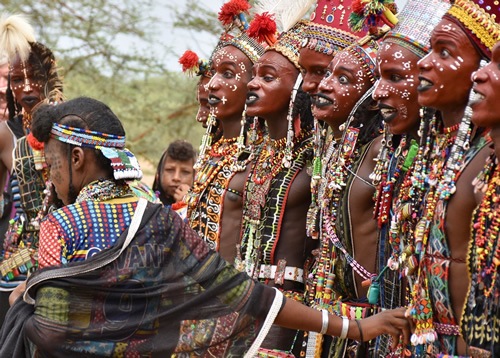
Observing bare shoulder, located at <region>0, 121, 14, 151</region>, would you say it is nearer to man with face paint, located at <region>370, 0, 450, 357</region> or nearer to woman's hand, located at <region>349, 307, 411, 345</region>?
man with face paint, located at <region>370, 0, 450, 357</region>

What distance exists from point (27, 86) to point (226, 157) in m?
1.75

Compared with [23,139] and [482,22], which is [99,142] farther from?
[23,139]

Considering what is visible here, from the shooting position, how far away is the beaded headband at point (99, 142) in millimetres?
4734

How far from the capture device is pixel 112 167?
4797mm

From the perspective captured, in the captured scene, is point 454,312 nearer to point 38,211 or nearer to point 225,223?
point 225,223

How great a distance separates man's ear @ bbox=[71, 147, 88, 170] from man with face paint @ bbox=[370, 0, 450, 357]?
1.54 m

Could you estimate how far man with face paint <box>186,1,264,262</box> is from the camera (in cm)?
690

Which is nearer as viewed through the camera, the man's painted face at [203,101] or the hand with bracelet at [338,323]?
the hand with bracelet at [338,323]

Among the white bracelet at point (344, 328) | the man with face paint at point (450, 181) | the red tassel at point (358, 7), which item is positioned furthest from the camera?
the red tassel at point (358, 7)

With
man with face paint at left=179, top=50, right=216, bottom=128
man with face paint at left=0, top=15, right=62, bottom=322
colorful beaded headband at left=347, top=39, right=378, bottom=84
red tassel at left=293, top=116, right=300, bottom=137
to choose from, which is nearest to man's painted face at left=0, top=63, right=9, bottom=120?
man with face paint at left=0, top=15, right=62, bottom=322

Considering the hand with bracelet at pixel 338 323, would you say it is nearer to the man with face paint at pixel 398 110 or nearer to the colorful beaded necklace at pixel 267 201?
the man with face paint at pixel 398 110

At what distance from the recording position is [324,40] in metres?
6.39

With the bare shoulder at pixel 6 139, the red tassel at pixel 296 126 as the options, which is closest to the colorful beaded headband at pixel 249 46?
the red tassel at pixel 296 126

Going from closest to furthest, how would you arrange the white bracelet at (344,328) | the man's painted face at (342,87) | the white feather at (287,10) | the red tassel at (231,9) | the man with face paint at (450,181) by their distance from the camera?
the man with face paint at (450,181), the white bracelet at (344,328), the man's painted face at (342,87), the white feather at (287,10), the red tassel at (231,9)
